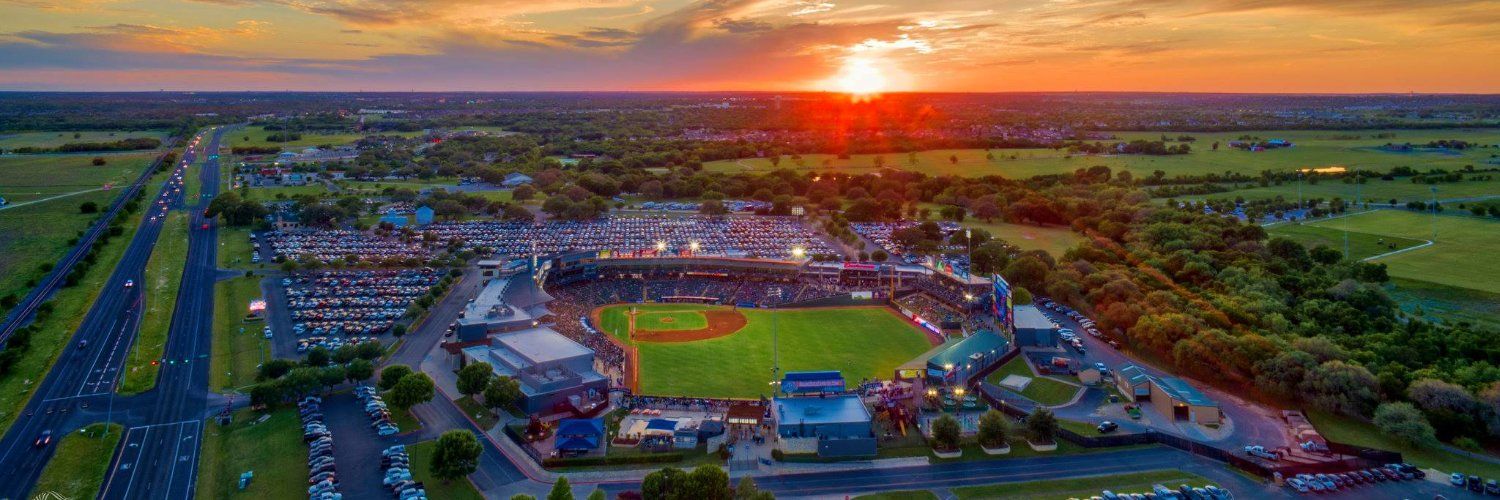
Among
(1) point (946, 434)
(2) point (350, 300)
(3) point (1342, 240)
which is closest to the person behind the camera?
(1) point (946, 434)

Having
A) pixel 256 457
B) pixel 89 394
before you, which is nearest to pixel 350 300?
pixel 89 394

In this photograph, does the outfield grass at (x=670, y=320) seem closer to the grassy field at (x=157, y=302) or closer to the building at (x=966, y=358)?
the building at (x=966, y=358)

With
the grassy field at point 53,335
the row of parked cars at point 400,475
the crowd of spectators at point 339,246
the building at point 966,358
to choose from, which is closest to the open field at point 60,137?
the crowd of spectators at point 339,246

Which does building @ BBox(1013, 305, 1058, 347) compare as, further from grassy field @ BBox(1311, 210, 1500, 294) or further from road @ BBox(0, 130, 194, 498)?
road @ BBox(0, 130, 194, 498)

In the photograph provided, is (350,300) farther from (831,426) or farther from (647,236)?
(831,426)

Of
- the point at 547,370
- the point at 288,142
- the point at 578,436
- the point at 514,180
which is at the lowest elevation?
the point at 578,436

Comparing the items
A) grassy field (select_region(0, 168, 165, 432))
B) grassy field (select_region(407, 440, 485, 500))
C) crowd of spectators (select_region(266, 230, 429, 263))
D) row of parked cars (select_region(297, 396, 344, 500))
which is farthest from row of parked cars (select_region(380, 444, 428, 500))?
crowd of spectators (select_region(266, 230, 429, 263))
